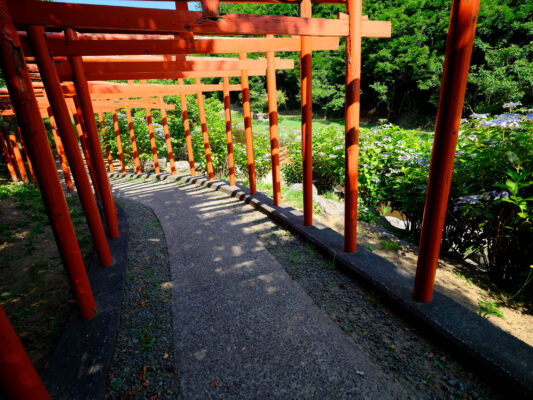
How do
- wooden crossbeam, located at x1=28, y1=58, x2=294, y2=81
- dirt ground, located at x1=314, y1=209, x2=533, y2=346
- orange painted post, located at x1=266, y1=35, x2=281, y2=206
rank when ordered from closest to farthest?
dirt ground, located at x1=314, y1=209, x2=533, y2=346 < wooden crossbeam, located at x1=28, y1=58, x2=294, y2=81 < orange painted post, located at x1=266, y1=35, x2=281, y2=206

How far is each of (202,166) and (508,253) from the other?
32.7 ft

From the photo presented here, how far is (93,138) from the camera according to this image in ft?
14.4

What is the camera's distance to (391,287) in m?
3.00

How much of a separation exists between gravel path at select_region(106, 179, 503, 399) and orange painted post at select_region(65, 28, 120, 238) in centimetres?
85

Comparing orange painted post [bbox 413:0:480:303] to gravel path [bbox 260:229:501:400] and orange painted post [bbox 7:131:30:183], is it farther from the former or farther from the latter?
orange painted post [bbox 7:131:30:183]

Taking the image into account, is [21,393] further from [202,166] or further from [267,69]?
[202,166]

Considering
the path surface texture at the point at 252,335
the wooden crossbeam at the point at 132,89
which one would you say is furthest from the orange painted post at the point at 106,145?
the path surface texture at the point at 252,335

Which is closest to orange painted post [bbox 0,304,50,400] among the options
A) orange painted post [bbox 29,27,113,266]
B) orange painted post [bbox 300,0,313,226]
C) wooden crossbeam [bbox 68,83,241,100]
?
orange painted post [bbox 29,27,113,266]

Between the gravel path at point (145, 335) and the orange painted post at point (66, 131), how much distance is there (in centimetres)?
64

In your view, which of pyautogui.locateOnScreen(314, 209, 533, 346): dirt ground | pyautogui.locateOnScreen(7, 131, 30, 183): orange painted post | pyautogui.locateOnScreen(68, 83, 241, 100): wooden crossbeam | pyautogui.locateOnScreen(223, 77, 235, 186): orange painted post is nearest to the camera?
pyautogui.locateOnScreen(314, 209, 533, 346): dirt ground

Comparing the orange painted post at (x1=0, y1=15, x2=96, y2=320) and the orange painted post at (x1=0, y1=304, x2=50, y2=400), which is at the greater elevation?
the orange painted post at (x1=0, y1=15, x2=96, y2=320)

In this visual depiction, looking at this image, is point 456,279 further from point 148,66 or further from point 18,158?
point 18,158

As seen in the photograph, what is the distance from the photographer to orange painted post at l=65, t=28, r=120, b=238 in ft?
13.0

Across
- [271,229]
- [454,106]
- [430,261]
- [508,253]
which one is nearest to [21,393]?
[430,261]
